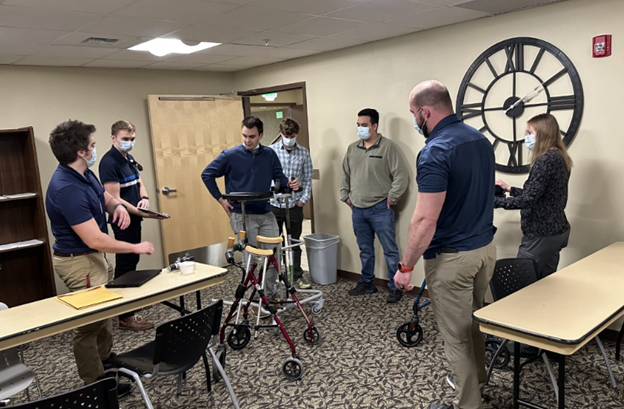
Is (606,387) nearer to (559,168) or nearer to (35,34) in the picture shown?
(559,168)

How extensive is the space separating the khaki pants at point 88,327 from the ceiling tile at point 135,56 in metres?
2.17

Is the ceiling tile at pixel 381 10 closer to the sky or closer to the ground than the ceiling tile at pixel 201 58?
closer to the ground

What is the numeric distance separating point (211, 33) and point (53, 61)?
1800 mm

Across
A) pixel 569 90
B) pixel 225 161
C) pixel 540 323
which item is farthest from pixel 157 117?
pixel 540 323

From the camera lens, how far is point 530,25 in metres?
3.42

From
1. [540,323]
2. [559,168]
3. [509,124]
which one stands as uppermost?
[509,124]

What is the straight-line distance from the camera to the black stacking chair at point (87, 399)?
5.10 ft

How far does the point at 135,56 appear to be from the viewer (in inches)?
173

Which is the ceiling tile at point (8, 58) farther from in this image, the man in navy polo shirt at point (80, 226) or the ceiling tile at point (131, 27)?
the man in navy polo shirt at point (80, 226)

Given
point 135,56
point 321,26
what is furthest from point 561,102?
point 135,56

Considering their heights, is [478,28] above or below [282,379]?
above

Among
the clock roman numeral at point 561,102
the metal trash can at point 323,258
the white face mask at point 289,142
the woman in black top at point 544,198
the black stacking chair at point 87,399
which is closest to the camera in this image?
the black stacking chair at point 87,399

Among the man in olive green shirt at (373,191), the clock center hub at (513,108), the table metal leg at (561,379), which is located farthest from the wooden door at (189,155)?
the table metal leg at (561,379)

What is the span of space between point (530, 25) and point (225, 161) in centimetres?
252
